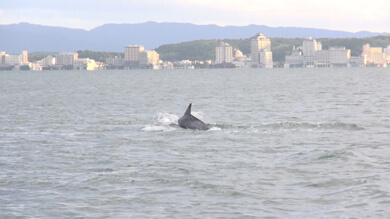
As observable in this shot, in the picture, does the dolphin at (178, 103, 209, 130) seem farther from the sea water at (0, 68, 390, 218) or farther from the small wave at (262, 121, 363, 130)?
the small wave at (262, 121, 363, 130)

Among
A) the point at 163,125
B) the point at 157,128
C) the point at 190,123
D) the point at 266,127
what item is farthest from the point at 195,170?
the point at 163,125

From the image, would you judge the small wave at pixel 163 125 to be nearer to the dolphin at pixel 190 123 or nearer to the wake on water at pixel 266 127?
the wake on water at pixel 266 127

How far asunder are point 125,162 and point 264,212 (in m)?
8.36

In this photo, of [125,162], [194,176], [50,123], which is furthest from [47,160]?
[50,123]

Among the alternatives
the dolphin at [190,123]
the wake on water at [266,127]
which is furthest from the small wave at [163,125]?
the dolphin at [190,123]

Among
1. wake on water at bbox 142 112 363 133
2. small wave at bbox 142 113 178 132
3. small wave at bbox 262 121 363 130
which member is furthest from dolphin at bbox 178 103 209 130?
small wave at bbox 262 121 363 130

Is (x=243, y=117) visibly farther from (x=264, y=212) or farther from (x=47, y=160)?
(x=264, y=212)

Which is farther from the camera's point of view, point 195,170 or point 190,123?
point 190,123

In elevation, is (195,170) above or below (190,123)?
below

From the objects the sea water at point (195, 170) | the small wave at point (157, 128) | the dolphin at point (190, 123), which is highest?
the dolphin at point (190, 123)

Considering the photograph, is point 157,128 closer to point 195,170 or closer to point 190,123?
point 190,123

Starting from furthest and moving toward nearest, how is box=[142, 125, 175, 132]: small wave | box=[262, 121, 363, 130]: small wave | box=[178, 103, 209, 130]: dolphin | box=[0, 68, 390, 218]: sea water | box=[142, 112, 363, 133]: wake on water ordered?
1. box=[262, 121, 363, 130]: small wave
2. box=[142, 112, 363, 133]: wake on water
3. box=[142, 125, 175, 132]: small wave
4. box=[178, 103, 209, 130]: dolphin
5. box=[0, 68, 390, 218]: sea water

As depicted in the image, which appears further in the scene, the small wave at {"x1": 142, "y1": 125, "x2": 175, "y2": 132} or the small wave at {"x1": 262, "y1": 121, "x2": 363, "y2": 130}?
the small wave at {"x1": 262, "y1": 121, "x2": 363, "y2": 130}

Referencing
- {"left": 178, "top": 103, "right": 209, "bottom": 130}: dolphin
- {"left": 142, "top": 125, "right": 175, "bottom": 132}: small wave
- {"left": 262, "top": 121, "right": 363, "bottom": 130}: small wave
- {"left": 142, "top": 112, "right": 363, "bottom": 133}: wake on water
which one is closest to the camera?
{"left": 178, "top": 103, "right": 209, "bottom": 130}: dolphin
